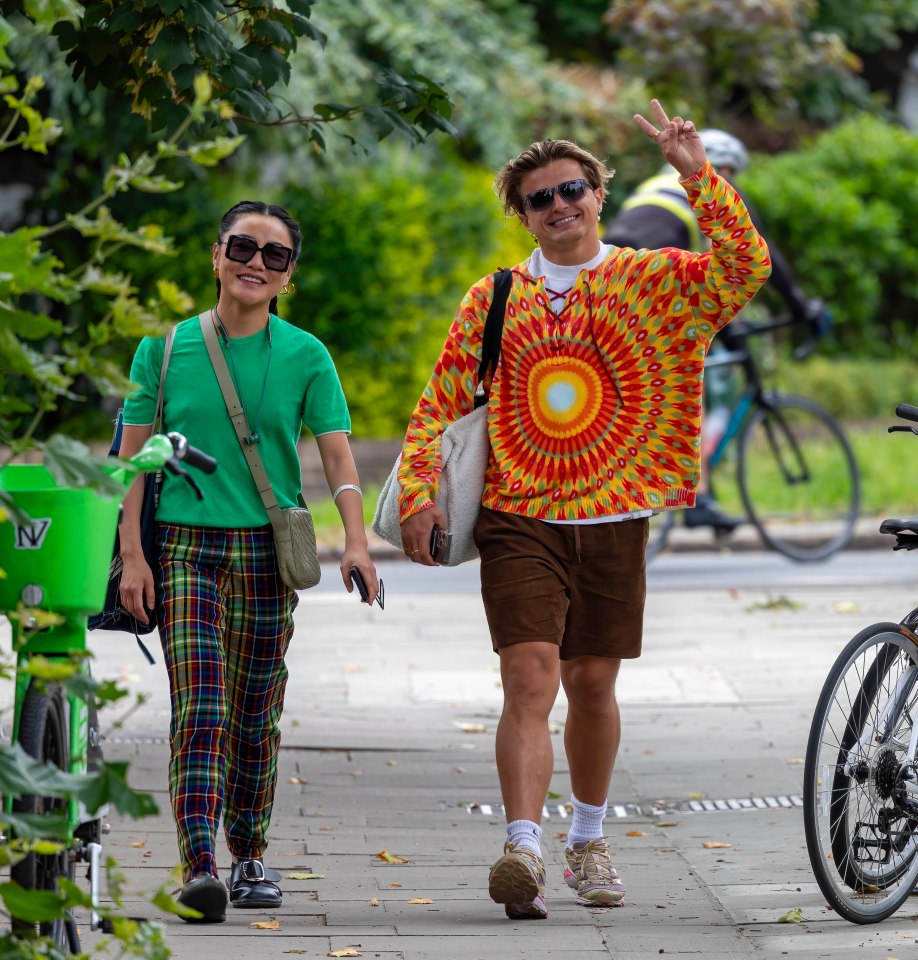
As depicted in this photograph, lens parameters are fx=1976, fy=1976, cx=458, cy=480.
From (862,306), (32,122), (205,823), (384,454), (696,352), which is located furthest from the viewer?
(862,306)

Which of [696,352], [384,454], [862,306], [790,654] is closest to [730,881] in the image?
[696,352]

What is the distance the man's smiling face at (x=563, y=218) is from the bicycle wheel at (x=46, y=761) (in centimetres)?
184

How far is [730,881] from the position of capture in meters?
5.34

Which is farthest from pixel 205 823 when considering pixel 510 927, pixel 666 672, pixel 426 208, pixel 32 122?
pixel 426 208

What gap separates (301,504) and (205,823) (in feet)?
2.77

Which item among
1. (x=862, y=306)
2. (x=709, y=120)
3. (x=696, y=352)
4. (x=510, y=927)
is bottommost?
(x=510, y=927)

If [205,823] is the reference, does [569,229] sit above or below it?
above

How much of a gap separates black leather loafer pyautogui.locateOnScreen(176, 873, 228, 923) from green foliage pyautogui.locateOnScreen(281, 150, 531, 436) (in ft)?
36.4

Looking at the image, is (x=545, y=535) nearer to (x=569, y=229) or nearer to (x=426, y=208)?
(x=569, y=229)

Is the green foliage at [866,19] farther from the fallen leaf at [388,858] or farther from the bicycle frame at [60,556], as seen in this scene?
the bicycle frame at [60,556]

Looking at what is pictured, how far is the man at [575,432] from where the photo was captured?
4953 millimetres

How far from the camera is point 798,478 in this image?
39.0 feet

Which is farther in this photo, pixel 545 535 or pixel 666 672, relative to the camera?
pixel 666 672

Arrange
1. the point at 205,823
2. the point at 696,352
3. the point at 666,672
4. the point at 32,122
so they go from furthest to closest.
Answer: the point at 666,672
the point at 696,352
the point at 205,823
the point at 32,122
